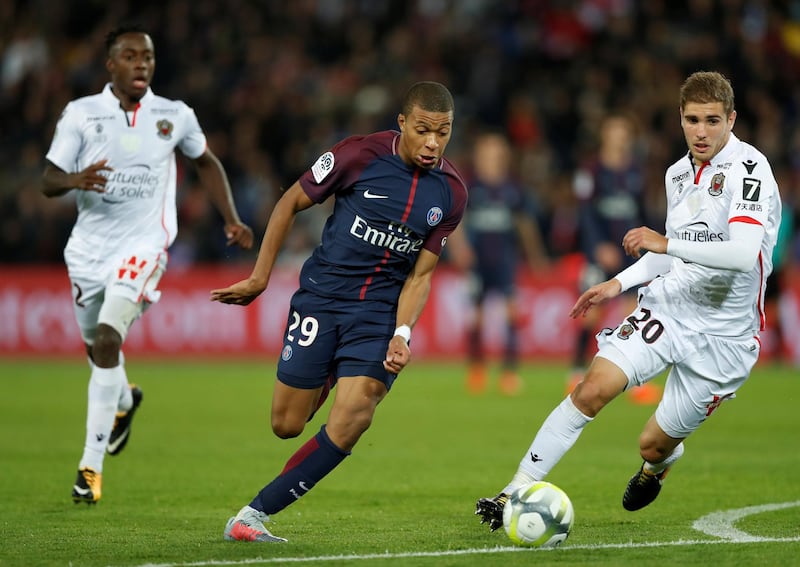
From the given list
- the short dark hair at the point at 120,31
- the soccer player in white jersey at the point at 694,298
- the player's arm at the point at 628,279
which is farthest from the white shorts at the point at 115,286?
the player's arm at the point at 628,279

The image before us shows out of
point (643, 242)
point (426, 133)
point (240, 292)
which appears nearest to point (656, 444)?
point (643, 242)

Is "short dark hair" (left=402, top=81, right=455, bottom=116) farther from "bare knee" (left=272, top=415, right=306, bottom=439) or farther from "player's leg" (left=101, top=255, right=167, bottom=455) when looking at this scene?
"player's leg" (left=101, top=255, right=167, bottom=455)

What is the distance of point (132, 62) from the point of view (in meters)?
8.12

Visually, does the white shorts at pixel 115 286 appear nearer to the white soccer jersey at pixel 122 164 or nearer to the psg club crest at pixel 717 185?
the white soccer jersey at pixel 122 164

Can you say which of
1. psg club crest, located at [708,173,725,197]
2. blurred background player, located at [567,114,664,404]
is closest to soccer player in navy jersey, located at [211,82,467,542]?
psg club crest, located at [708,173,725,197]

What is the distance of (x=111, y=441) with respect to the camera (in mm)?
8828

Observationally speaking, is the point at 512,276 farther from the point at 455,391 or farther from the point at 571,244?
the point at 571,244

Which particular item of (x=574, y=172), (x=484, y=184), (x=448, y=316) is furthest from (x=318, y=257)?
(x=574, y=172)

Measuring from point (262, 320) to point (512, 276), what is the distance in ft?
16.9

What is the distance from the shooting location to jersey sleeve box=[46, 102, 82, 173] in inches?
310

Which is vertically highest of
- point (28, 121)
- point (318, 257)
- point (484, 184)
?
point (28, 121)

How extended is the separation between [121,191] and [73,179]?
0.63 metres

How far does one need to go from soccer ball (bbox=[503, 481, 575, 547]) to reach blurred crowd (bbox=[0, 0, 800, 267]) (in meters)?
12.5

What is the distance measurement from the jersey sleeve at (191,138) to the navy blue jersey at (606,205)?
5.73 m
